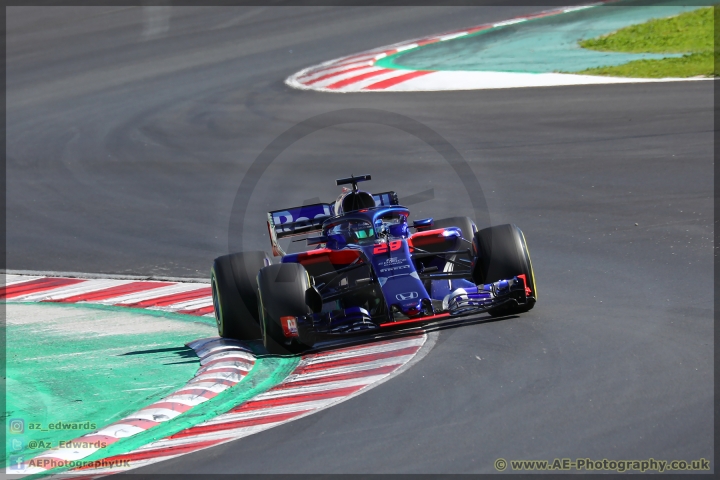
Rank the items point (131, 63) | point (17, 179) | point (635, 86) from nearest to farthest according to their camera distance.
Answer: point (17, 179) → point (635, 86) → point (131, 63)

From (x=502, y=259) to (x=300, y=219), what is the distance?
2.05 meters

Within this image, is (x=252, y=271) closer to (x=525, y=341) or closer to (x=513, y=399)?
(x=525, y=341)

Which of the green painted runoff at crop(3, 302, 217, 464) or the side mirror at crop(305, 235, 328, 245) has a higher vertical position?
the side mirror at crop(305, 235, 328, 245)

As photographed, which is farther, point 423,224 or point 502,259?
point 423,224

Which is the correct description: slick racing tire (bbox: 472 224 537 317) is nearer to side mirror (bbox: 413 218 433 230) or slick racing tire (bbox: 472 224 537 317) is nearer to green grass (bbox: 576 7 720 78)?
side mirror (bbox: 413 218 433 230)

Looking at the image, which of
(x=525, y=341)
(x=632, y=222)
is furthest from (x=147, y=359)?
(x=632, y=222)

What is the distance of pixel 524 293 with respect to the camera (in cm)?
832

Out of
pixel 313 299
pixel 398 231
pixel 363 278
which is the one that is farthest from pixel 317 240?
pixel 313 299

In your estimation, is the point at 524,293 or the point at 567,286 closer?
the point at 524,293

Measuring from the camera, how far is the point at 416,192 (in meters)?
13.9

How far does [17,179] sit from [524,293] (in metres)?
10.3

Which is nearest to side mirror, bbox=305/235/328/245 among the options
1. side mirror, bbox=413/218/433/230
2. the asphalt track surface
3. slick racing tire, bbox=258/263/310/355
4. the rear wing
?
the rear wing

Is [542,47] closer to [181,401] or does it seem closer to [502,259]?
[502,259]

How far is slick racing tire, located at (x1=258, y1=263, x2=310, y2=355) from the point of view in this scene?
26.9 ft
